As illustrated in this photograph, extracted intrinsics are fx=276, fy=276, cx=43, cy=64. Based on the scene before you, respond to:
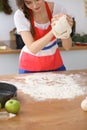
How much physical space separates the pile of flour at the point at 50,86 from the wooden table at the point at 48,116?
54 mm

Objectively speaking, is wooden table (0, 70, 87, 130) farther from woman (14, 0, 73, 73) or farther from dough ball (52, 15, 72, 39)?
woman (14, 0, 73, 73)

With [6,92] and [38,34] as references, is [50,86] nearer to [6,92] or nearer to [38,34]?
[6,92]

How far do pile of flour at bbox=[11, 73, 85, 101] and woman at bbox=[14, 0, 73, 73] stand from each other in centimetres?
18

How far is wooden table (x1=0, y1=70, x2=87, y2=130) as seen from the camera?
107 cm

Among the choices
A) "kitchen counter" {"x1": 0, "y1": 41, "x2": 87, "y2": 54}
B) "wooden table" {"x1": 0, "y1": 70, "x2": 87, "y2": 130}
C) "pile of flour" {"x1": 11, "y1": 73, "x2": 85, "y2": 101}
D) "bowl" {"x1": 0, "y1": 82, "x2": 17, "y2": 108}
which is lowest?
"kitchen counter" {"x1": 0, "y1": 41, "x2": 87, "y2": 54}

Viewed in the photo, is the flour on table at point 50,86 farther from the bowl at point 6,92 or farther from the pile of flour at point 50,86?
the bowl at point 6,92

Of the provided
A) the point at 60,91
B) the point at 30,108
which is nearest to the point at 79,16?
the point at 60,91

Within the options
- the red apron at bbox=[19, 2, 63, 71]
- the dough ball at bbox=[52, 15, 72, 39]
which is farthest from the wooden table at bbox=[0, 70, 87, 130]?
the red apron at bbox=[19, 2, 63, 71]

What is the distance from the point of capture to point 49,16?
191cm

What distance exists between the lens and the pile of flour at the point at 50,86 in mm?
1400

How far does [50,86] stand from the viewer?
1.52 metres

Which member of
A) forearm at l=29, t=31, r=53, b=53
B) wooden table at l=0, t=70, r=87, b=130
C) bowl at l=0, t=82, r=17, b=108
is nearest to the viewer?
wooden table at l=0, t=70, r=87, b=130

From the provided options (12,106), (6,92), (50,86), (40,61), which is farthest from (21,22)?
(12,106)

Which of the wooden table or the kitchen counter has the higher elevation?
the wooden table
